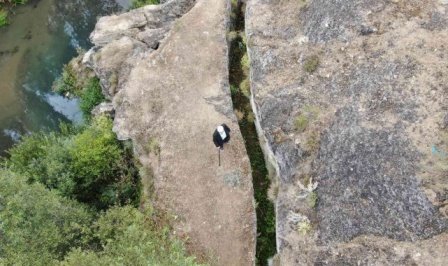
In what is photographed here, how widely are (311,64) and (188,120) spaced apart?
630 centimetres

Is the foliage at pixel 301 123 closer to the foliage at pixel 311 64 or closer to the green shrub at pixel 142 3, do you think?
the foliage at pixel 311 64

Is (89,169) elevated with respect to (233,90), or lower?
lower

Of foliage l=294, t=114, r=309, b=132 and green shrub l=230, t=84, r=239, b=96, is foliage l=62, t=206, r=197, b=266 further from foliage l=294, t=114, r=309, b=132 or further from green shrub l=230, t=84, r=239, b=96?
green shrub l=230, t=84, r=239, b=96

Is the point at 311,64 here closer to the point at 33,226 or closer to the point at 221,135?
the point at 221,135

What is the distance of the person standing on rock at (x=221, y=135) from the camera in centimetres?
2016

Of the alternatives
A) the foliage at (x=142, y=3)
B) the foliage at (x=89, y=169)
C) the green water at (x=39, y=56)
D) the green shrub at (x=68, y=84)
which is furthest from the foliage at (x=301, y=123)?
the foliage at (x=142, y=3)

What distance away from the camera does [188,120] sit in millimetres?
22312

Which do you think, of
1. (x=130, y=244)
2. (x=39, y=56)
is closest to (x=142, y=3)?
(x=39, y=56)

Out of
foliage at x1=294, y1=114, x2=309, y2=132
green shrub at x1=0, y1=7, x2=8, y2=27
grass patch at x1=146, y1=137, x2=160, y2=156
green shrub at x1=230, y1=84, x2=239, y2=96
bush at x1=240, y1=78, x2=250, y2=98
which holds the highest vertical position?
green shrub at x1=0, y1=7, x2=8, y2=27

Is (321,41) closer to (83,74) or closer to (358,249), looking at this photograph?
(358,249)

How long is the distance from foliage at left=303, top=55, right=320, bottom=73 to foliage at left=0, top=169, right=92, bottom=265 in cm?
1046

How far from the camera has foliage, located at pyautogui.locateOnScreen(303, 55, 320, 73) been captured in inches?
746

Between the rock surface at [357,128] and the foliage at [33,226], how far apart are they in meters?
8.21

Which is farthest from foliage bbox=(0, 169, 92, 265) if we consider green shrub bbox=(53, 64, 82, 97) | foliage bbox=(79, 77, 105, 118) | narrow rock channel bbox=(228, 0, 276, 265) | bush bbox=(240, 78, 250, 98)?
green shrub bbox=(53, 64, 82, 97)
